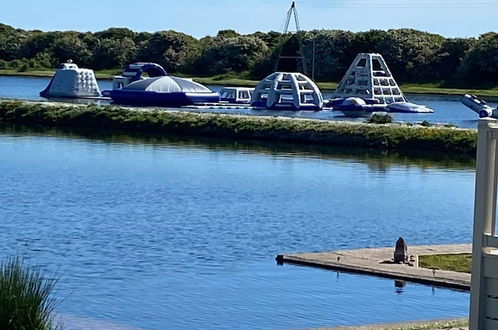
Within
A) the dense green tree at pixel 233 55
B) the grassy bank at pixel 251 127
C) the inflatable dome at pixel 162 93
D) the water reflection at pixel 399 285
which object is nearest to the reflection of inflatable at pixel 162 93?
the inflatable dome at pixel 162 93

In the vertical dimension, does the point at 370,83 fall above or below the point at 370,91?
above

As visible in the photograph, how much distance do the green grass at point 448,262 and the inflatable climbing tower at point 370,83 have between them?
5490 cm

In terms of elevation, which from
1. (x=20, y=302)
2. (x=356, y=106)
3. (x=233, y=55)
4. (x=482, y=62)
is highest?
(x=233, y=55)

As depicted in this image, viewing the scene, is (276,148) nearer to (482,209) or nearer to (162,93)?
(162,93)

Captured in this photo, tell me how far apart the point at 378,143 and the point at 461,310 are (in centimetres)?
3205

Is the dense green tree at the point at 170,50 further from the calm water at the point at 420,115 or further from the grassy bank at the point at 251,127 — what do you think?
the grassy bank at the point at 251,127

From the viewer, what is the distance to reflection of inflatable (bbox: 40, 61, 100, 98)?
78.2 metres

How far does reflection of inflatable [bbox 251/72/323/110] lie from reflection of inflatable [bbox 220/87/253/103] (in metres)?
2.96

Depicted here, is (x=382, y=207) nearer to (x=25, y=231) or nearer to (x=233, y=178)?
(x=233, y=178)

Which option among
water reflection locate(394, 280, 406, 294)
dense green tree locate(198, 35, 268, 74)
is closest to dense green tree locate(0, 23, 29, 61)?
dense green tree locate(198, 35, 268, 74)

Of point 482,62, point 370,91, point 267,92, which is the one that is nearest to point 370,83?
point 370,91

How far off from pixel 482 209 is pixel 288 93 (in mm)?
62240

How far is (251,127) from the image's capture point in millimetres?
51125

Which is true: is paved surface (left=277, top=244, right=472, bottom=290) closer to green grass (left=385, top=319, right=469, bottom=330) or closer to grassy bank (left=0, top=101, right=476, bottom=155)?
green grass (left=385, top=319, right=469, bottom=330)
